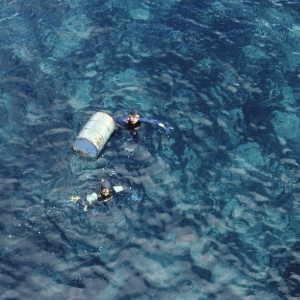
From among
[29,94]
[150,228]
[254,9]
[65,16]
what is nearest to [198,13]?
[254,9]

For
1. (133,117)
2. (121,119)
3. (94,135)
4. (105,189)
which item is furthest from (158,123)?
(105,189)

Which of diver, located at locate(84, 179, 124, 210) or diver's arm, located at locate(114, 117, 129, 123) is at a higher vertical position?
diver's arm, located at locate(114, 117, 129, 123)

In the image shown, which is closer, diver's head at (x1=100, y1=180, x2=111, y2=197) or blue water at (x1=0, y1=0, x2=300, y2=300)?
blue water at (x1=0, y1=0, x2=300, y2=300)

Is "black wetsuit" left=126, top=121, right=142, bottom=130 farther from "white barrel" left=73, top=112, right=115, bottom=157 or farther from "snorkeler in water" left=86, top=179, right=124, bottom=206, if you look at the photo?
"snorkeler in water" left=86, top=179, right=124, bottom=206

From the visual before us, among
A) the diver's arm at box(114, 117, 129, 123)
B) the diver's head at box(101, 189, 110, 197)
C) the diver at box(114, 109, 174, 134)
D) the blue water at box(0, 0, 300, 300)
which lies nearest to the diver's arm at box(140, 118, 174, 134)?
the diver at box(114, 109, 174, 134)

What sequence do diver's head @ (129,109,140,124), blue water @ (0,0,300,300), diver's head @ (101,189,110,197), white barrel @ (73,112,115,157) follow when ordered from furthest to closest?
diver's head @ (129,109,140,124)
white barrel @ (73,112,115,157)
diver's head @ (101,189,110,197)
blue water @ (0,0,300,300)

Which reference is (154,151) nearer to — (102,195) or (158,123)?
(158,123)
